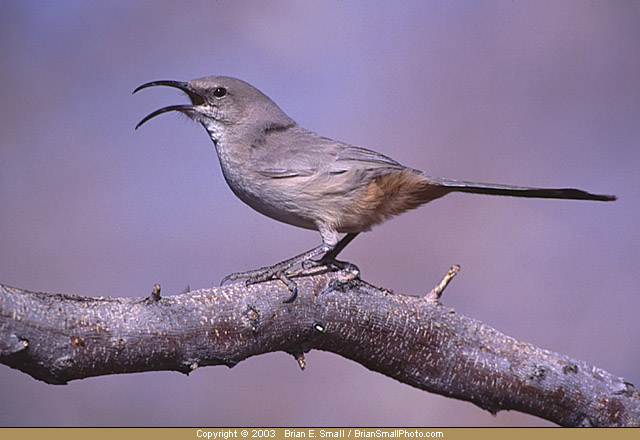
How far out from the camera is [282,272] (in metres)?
2.70

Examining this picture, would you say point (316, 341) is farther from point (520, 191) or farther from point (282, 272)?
point (520, 191)

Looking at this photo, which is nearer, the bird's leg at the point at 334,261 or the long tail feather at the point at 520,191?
the long tail feather at the point at 520,191

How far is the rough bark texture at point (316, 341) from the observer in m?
2.02

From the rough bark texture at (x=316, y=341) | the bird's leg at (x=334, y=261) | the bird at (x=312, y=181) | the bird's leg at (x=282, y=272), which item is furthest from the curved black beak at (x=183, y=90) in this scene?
the rough bark texture at (x=316, y=341)

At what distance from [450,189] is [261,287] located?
1196 millimetres

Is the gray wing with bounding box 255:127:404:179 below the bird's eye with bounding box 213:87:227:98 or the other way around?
below

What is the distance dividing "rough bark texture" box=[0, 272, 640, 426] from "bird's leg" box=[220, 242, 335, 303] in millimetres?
36

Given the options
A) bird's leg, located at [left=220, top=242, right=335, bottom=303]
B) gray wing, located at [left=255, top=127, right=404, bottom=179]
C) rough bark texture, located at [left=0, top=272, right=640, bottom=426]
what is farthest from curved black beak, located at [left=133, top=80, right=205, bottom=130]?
rough bark texture, located at [left=0, top=272, right=640, bottom=426]

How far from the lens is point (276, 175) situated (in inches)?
124

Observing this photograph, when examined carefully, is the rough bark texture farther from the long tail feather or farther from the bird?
the long tail feather

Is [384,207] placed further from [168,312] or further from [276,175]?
[168,312]

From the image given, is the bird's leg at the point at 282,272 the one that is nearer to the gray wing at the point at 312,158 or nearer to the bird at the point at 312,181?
the bird at the point at 312,181

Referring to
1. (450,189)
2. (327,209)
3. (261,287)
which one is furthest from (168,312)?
(450,189)

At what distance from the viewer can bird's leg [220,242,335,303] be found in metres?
2.50
